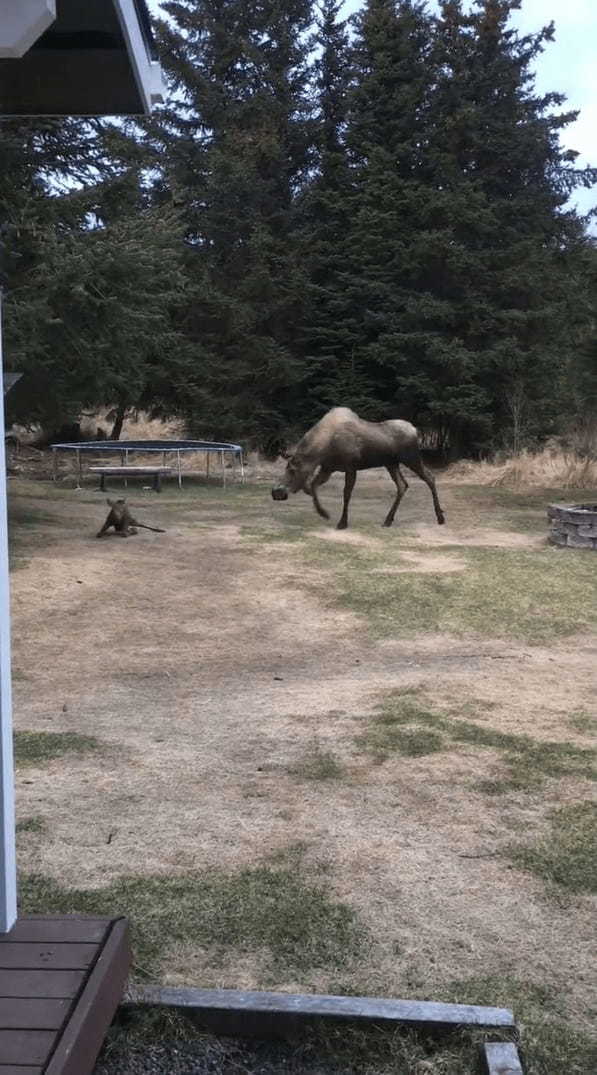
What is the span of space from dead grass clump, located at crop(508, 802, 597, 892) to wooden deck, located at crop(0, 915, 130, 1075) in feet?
5.17

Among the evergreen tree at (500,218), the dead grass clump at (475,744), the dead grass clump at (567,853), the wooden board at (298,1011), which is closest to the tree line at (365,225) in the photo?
the evergreen tree at (500,218)

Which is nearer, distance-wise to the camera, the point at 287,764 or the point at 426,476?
the point at 287,764

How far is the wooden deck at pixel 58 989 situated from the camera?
174 centimetres

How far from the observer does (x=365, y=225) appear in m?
22.5

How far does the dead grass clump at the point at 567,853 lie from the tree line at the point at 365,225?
652 inches

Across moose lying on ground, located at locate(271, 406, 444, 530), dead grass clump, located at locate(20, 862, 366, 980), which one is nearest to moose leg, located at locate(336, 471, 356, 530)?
moose lying on ground, located at locate(271, 406, 444, 530)

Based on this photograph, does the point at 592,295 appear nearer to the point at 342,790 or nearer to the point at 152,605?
the point at 152,605

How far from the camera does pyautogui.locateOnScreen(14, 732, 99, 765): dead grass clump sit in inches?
169

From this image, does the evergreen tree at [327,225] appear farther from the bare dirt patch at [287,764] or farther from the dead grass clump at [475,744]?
the dead grass clump at [475,744]

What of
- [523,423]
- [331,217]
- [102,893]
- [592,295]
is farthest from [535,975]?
[331,217]

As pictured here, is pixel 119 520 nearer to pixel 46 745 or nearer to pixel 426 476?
pixel 426 476

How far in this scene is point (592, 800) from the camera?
3785 mm

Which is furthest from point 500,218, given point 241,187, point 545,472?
point 545,472

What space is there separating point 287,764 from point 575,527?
24.3 ft
